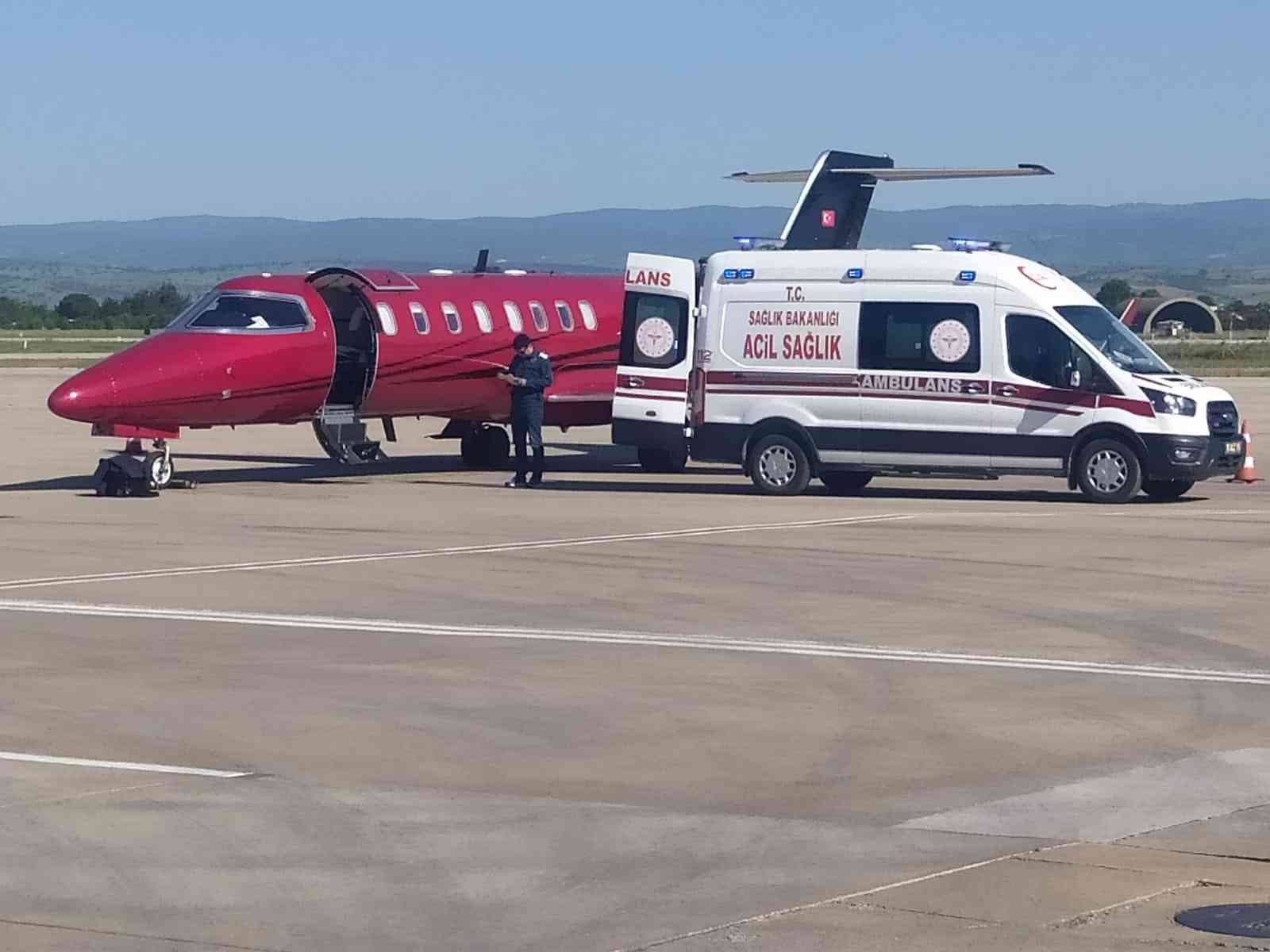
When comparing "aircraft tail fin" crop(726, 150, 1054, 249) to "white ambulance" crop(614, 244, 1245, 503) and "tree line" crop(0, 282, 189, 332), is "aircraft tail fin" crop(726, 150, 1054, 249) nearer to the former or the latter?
"white ambulance" crop(614, 244, 1245, 503)

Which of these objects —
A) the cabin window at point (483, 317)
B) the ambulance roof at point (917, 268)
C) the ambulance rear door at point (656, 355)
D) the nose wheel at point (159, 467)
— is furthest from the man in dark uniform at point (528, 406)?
the nose wheel at point (159, 467)

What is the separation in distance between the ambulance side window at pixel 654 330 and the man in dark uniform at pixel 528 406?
1.14m

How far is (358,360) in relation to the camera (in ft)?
87.6

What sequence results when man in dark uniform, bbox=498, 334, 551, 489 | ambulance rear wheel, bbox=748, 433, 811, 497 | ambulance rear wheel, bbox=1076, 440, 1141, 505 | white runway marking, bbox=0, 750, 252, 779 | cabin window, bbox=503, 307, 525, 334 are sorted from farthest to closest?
cabin window, bbox=503, 307, 525, 334 < man in dark uniform, bbox=498, 334, 551, 489 < ambulance rear wheel, bbox=748, 433, 811, 497 < ambulance rear wheel, bbox=1076, 440, 1141, 505 < white runway marking, bbox=0, 750, 252, 779

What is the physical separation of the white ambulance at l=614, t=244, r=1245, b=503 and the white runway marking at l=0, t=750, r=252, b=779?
14.4m

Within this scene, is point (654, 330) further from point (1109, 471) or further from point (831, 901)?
point (831, 901)

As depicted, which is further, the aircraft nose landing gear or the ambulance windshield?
the aircraft nose landing gear

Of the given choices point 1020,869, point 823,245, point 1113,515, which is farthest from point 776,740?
point 823,245

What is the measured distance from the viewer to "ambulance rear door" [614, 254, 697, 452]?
24359 millimetres

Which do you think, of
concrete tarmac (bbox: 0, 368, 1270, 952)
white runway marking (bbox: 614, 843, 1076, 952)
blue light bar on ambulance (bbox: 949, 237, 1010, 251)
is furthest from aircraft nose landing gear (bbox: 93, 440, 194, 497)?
white runway marking (bbox: 614, 843, 1076, 952)

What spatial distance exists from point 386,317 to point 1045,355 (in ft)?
26.7

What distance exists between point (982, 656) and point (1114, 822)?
13.5 feet

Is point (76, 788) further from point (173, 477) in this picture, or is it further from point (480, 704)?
Answer: point (173, 477)

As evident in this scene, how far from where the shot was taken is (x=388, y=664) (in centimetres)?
1220
